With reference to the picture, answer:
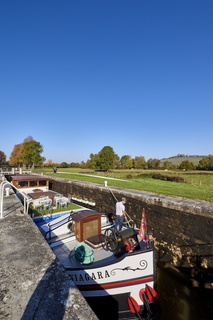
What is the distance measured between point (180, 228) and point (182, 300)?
Answer: 8.41 ft

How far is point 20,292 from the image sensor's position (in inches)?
79.7

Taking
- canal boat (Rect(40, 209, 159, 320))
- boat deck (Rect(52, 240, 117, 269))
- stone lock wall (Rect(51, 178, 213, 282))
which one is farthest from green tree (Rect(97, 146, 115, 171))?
canal boat (Rect(40, 209, 159, 320))

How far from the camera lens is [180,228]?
774 centimetres

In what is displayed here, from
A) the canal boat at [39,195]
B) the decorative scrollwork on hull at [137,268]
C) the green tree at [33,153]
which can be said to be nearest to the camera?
the decorative scrollwork on hull at [137,268]

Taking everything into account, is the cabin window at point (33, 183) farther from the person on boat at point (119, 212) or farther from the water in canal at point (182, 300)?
the water in canal at point (182, 300)

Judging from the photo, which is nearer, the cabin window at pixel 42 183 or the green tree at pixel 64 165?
the cabin window at pixel 42 183

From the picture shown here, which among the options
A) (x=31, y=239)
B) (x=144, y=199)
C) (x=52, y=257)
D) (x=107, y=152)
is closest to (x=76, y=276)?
(x=31, y=239)

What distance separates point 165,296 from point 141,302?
1769 mm

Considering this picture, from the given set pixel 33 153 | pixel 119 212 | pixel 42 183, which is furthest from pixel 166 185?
pixel 33 153

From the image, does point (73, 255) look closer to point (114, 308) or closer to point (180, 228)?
point (114, 308)

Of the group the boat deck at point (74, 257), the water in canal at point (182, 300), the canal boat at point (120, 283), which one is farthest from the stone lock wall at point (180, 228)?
the boat deck at point (74, 257)

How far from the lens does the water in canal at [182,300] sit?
5.70 m

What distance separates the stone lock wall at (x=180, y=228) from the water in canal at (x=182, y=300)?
64cm

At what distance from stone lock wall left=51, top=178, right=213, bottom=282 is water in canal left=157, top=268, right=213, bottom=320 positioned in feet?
2.11
